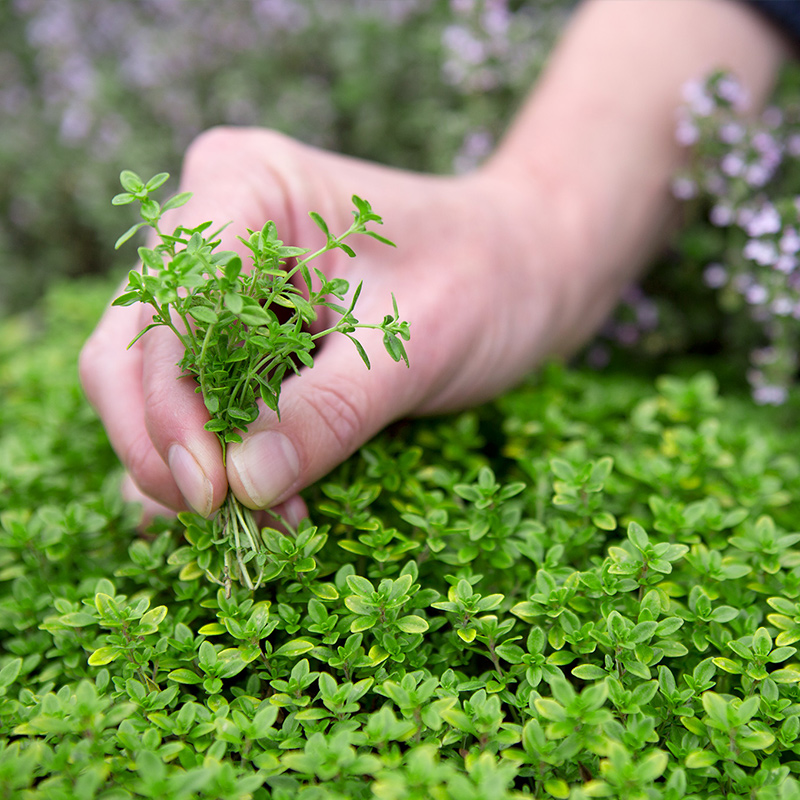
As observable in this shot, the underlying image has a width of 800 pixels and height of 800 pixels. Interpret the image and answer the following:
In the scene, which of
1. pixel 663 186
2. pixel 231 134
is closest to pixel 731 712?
pixel 231 134

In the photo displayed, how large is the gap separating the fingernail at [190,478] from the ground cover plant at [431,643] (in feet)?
0.32

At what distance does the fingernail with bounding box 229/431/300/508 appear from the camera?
1.24 metres

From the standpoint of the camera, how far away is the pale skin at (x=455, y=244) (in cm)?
131

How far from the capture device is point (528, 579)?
1.38 meters

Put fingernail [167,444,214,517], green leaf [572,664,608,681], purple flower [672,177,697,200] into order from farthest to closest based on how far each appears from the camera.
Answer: purple flower [672,177,697,200] < fingernail [167,444,214,517] < green leaf [572,664,608,681]

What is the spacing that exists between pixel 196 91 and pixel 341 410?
377 cm

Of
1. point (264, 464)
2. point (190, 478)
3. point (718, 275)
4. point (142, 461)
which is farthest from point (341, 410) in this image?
point (718, 275)

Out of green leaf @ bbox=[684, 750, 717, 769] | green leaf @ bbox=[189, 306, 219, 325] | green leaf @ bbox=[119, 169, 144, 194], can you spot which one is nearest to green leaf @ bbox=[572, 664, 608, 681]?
green leaf @ bbox=[684, 750, 717, 769]

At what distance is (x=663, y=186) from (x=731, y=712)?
2.00m

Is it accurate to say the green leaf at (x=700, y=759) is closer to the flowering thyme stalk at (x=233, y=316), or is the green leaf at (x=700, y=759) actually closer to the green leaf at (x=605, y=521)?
the green leaf at (x=605, y=521)

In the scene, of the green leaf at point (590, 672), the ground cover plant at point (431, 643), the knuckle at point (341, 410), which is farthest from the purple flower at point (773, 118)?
the green leaf at point (590, 672)

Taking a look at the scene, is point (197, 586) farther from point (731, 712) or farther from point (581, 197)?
point (581, 197)

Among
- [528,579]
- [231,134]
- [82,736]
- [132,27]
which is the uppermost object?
[132,27]

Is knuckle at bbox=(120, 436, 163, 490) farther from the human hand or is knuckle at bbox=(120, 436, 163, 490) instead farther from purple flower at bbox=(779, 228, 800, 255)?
purple flower at bbox=(779, 228, 800, 255)
